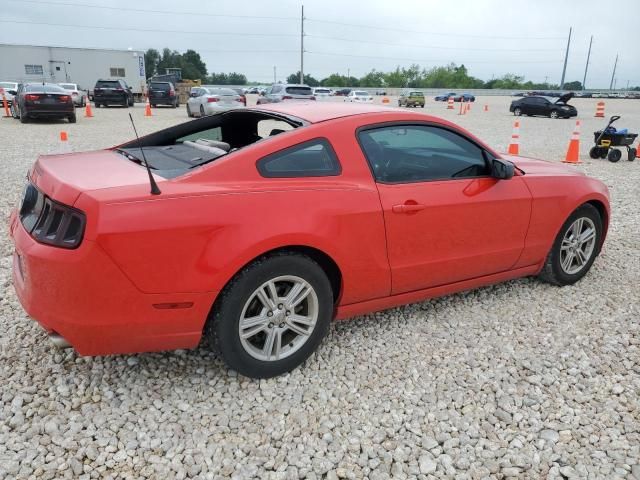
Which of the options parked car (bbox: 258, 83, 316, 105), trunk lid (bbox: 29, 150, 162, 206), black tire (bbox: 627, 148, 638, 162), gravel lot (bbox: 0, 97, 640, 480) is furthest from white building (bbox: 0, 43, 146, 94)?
gravel lot (bbox: 0, 97, 640, 480)

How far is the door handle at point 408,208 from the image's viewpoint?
298 cm

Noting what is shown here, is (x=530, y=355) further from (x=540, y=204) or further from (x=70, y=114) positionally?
(x=70, y=114)

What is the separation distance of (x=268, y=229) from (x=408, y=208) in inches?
37.5

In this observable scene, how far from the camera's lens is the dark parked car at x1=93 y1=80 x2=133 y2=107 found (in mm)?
26656

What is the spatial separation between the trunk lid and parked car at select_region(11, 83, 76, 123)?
654 inches

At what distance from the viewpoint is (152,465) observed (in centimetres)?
219

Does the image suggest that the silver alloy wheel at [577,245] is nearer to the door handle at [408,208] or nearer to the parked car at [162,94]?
the door handle at [408,208]

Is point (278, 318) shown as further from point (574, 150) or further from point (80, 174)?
point (574, 150)

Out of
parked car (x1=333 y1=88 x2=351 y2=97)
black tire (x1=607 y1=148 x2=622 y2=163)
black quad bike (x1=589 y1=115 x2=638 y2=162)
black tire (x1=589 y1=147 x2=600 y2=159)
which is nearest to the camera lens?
black quad bike (x1=589 y1=115 x2=638 y2=162)

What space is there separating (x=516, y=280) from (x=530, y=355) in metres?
1.26

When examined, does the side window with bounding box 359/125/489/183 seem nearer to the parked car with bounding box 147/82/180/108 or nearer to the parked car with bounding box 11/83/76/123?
the parked car with bounding box 11/83/76/123

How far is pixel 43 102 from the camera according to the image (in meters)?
17.2

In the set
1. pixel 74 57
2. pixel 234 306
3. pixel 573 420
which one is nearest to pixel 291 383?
pixel 234 306

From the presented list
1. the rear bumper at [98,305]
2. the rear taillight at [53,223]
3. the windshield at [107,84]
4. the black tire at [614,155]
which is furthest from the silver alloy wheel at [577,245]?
the windshield at [107,84]
